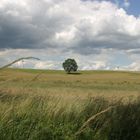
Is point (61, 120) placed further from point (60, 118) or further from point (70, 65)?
point (70, 65)

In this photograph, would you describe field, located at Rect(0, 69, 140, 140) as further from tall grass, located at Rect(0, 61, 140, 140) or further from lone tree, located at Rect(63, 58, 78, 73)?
lone tree, located at Rect(63, 58, 78, 73)

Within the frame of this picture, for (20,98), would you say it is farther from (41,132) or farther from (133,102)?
(133,102)

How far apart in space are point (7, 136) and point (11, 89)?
7.03 feet

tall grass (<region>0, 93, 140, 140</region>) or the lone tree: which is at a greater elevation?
the lone tree

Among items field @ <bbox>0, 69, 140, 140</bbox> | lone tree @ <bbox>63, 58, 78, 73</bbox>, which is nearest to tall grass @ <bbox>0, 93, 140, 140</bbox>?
field @ <bbox>0, 69, 140, 140</bbox>

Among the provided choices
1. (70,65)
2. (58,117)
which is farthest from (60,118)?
(70,65)

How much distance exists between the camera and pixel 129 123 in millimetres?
8203

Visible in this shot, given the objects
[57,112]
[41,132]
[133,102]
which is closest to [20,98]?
[57,112]

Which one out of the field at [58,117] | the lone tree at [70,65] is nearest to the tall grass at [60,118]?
the field at [58,117]

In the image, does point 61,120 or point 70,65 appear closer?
point 61,120

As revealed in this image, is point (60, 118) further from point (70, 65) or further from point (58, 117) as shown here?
point (70, 65)

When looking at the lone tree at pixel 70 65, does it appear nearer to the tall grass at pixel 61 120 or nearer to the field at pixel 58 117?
the field at pixel 58 117

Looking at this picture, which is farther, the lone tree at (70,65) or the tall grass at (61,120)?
the lone tree at (70,65)

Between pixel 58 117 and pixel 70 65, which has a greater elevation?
pixel 70 65
